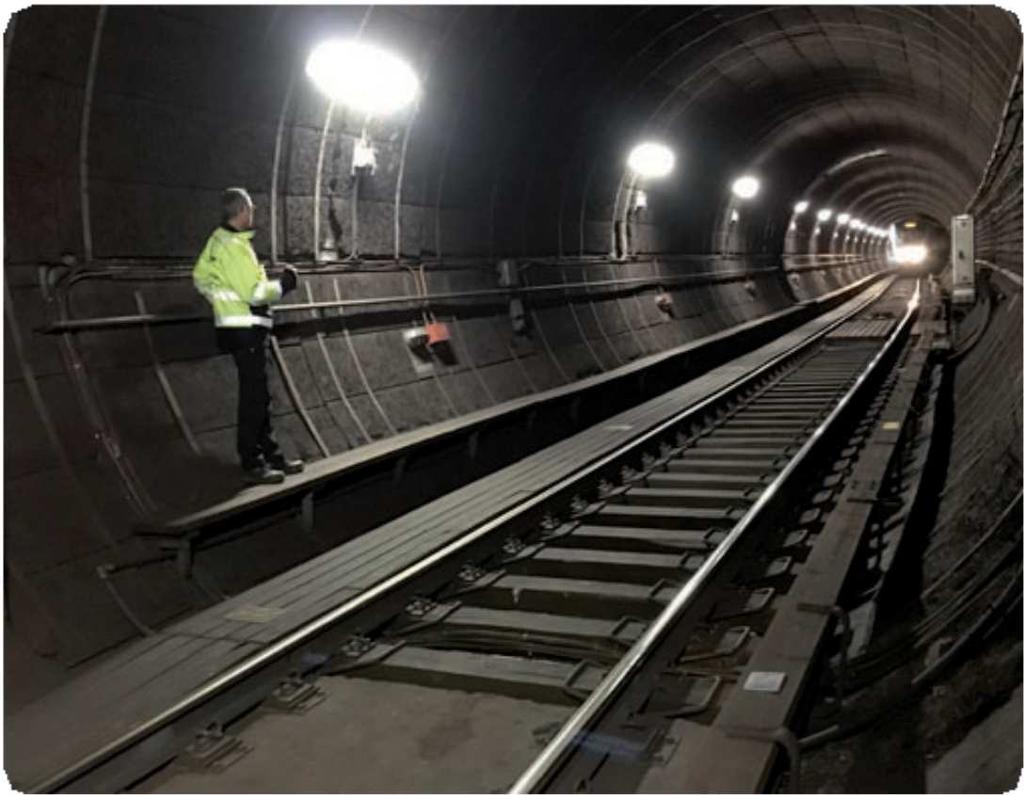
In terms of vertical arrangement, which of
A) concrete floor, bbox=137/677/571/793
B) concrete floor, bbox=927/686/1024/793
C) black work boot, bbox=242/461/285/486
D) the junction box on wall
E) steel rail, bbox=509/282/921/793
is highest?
the junction box on wall

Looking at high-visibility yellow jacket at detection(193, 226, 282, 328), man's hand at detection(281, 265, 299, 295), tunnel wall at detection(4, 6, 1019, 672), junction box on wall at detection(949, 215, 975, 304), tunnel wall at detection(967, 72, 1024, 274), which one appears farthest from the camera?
junction box on wall at detection(949, 215, 975, 304)

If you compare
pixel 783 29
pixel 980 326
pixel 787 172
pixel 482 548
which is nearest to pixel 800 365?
pixel 980 326

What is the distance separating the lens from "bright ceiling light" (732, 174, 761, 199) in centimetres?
2234

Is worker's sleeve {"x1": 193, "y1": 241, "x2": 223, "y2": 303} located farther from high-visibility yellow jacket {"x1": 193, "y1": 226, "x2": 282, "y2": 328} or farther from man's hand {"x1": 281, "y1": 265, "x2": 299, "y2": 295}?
man's hand {"x1": 281, "y1": 265, "x2": 299, "y2": 295}

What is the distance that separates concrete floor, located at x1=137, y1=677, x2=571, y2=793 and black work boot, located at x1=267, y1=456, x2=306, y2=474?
9.48ft

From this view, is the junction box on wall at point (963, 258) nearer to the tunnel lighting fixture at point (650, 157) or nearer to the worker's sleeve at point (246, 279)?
the tunnel lighting fixture at point (650, 157)

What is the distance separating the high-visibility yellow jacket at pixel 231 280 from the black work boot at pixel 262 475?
1022 millimetres

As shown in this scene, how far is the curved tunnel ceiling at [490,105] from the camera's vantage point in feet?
21.8

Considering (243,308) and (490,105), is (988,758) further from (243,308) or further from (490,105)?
(490,105)

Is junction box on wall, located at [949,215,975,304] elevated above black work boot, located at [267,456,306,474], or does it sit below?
above

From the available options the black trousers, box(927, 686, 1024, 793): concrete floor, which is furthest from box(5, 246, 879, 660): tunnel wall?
box(927, 686, 1024, 793): concrete floor

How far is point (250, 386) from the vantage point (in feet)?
23.6

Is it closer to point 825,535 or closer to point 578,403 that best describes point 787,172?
point 578,403

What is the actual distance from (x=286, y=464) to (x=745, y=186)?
56.5 feet
